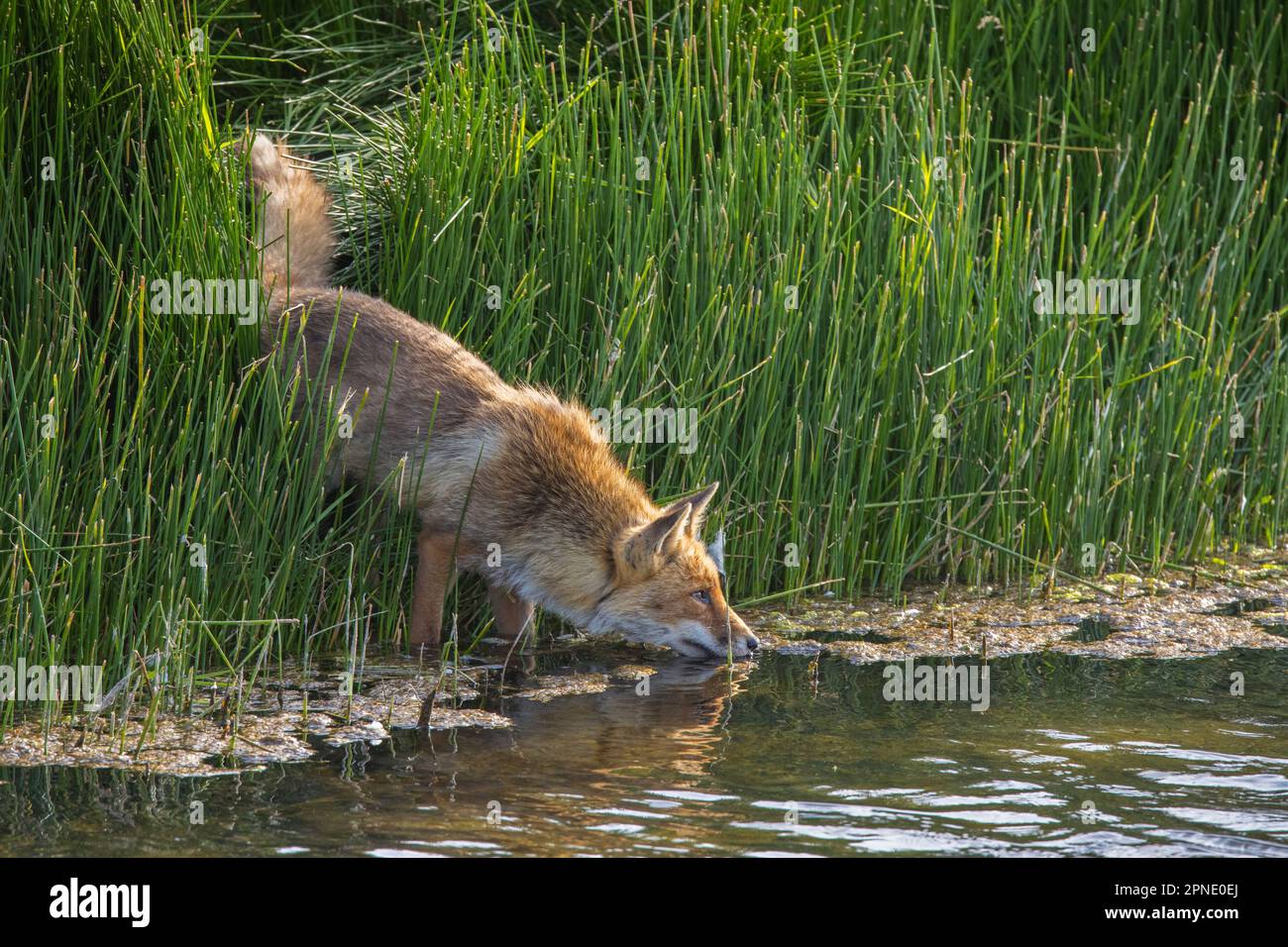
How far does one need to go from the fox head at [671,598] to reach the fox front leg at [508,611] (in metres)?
0.49

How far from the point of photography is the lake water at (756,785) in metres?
4.27

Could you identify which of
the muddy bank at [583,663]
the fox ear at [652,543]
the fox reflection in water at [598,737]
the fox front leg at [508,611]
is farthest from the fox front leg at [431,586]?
the fox ear at [652,543]

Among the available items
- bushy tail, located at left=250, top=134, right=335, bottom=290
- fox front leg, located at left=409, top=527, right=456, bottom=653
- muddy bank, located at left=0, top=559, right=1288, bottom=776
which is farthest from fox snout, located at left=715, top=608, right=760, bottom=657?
bushy tail, located at left=250, top=134, right=335, bottom=290

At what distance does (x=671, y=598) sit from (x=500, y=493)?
877 millimetres

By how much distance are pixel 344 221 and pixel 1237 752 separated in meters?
5.03

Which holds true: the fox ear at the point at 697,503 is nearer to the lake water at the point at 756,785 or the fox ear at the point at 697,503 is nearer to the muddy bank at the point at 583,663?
the muddy bank at the point at 583,663

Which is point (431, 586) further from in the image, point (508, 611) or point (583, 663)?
point (583, 663)

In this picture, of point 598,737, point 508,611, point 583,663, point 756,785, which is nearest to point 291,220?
point 508,611

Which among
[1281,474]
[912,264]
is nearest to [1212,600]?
[1281,474]

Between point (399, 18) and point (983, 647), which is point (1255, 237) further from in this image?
point (399, 18)

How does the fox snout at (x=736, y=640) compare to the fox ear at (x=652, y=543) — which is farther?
the fox snout at (x=736, y=640)

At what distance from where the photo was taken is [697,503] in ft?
20.6

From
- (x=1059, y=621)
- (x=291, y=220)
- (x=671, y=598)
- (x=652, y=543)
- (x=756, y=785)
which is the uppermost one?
(x=291, y=220)
